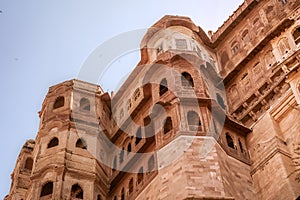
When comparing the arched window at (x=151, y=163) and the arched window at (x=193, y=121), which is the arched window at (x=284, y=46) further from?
the arched window at (x=151, y=163)

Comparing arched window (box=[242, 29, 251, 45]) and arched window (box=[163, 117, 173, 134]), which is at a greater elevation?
arched window (box=[242, 29, 251, 45])

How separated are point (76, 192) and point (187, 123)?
6817 millimetres

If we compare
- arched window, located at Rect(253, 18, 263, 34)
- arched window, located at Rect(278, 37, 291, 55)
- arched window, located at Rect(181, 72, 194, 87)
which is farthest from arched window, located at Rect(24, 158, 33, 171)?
arched window, located at Rect(278, 37, 291, 55)

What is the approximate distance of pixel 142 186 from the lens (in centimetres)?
2516

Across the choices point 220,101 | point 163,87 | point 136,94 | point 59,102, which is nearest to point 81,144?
point 59,102

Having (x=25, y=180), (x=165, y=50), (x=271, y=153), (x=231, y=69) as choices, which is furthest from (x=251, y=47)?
(x=25, y=180)

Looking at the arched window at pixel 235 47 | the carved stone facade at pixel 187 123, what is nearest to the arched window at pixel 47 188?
the carved stone facade at pixel 187 123

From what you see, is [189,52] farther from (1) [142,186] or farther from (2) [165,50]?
(1) [142,186]

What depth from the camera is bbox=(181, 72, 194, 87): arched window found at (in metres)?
27.4

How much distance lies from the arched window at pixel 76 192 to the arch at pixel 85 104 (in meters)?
6.26

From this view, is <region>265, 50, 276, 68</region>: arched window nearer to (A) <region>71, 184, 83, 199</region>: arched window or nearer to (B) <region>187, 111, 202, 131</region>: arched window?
(B) <region>187, 111, 202, 131</region>: arched window

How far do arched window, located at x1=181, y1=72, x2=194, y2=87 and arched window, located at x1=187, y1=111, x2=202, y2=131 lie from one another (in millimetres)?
2238

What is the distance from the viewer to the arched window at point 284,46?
89.9 ft

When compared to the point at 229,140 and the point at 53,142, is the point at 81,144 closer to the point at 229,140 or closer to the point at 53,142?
the point at 53,142
